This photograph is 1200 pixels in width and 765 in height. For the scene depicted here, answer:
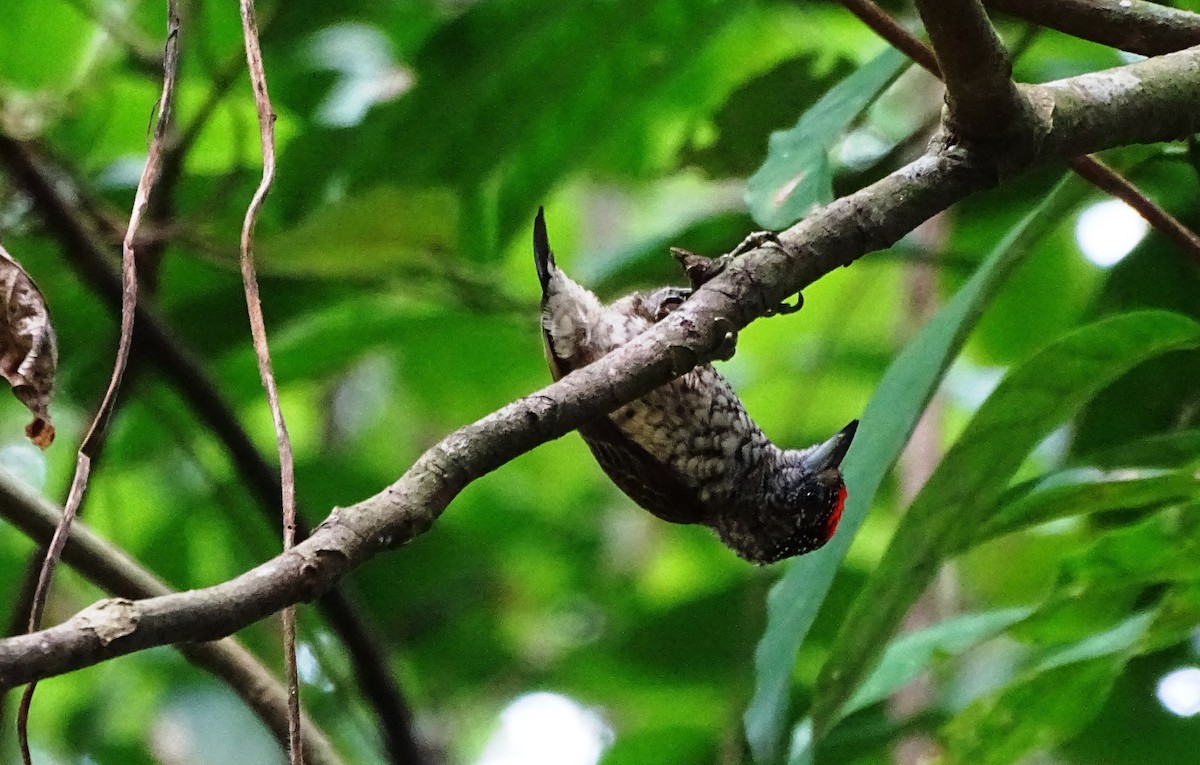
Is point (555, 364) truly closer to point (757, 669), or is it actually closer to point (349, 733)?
point (757, 669)

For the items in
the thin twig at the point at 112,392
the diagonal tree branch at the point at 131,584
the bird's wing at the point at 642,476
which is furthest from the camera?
the bird's wing at the point at 642,476

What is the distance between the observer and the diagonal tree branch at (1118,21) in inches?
53.8

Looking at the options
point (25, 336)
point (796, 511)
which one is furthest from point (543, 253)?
point (25, 336)

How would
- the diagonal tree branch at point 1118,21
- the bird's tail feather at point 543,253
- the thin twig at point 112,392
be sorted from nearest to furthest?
1. the thin twig at point 112,392
2. the diagonal tree branch at point 1118,21
3. the bird's tail feather at point 543,253

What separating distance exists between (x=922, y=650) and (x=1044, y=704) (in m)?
0.26

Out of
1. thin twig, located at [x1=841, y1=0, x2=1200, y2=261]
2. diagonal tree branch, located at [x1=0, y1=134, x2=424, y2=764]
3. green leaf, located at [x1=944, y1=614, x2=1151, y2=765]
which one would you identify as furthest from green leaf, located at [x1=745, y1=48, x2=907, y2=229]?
diagonal tree branch, located at [x1=0, y1=134, x2=424, y2=764]

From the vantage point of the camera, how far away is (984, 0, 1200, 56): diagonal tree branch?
137 cm

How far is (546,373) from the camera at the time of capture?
3.47m

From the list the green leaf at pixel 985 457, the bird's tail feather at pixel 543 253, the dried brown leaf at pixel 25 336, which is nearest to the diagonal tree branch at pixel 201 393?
the bird's tail feather at pixel 543 253

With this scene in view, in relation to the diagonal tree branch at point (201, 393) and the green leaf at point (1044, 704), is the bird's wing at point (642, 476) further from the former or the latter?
the green leaf at point (1044, 704)

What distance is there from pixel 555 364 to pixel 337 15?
3.07 ft

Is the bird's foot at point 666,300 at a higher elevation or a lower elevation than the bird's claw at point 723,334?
higher

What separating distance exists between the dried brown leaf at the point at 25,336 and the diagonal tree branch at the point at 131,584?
680mm

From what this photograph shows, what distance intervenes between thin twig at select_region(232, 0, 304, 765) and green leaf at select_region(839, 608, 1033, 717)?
4.05ft
